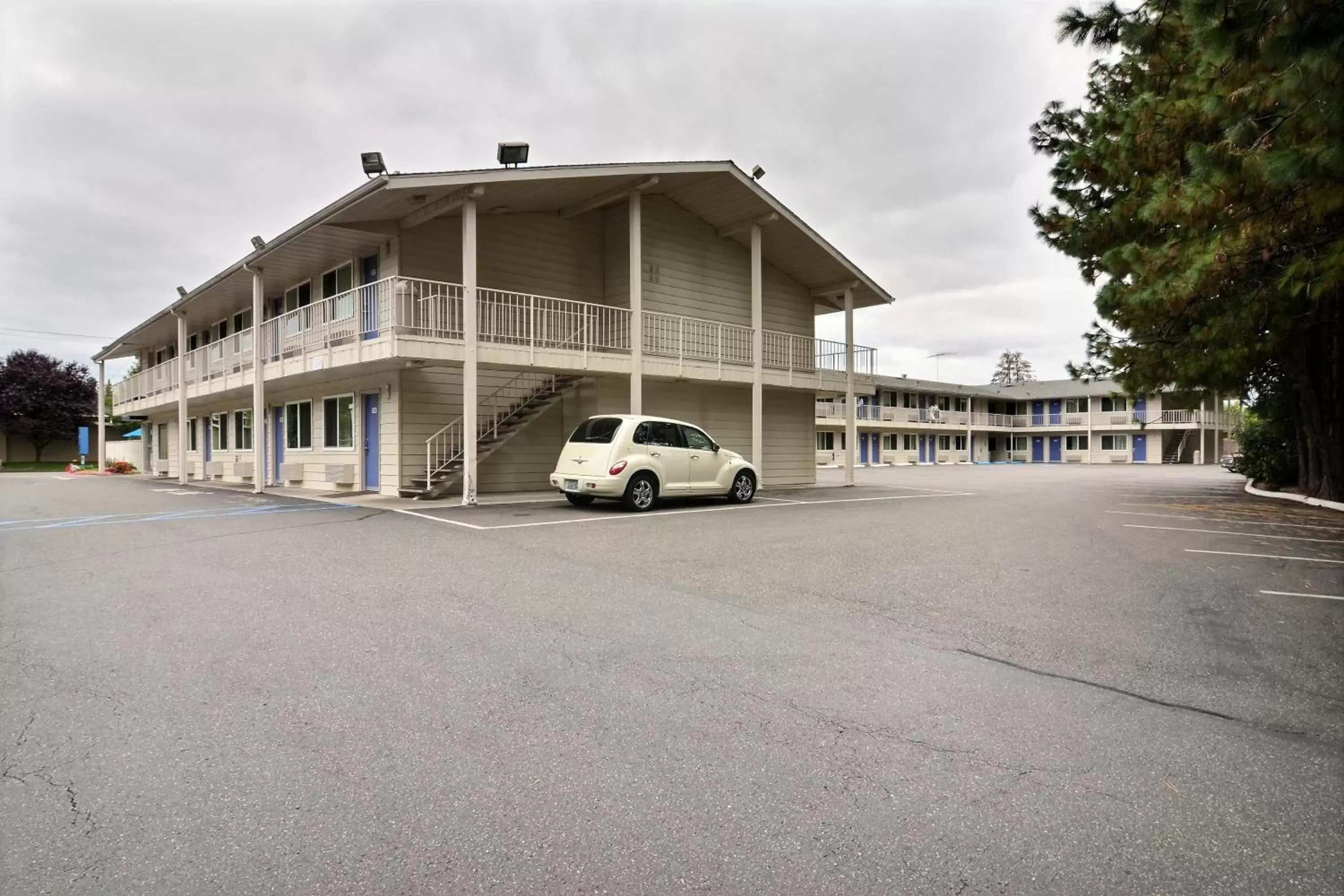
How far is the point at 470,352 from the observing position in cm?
1361

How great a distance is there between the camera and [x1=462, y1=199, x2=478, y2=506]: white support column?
13609mm

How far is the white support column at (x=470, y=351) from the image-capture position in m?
13.6

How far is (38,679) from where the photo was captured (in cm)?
390

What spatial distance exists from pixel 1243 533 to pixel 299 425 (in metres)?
20.6

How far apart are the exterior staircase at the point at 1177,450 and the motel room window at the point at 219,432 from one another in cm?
5937

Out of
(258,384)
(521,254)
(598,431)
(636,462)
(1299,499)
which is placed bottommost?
(1299,499)

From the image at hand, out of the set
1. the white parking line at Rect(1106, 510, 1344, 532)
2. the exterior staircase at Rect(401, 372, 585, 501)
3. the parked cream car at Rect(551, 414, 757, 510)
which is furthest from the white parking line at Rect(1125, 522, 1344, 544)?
the exterior staircase at Rect(401, 372, 585, 501)

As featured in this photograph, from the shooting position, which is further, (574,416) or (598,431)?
(574,416)

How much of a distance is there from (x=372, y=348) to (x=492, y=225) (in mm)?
4563

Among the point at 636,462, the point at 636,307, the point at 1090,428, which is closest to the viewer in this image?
the point at 636,462

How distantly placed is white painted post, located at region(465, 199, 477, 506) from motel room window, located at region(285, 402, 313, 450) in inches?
301

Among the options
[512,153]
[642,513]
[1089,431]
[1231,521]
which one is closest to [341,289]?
[512,153]

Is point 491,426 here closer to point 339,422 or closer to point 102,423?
point 339,422

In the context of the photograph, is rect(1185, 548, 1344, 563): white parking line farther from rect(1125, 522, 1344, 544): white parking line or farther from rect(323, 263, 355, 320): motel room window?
rect(323, 263, 355, 320): motel room window
